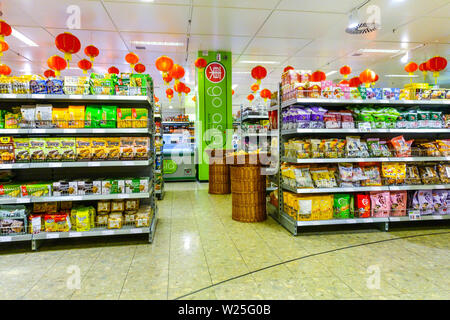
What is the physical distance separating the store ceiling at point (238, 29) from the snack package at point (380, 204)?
11.4 ft

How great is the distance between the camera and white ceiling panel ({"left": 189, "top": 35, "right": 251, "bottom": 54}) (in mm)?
6629

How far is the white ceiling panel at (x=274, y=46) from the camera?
6.85 m

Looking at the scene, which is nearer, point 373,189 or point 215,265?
point 215,265

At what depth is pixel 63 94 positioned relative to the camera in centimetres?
306

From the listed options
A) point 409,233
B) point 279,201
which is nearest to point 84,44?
point 279,201

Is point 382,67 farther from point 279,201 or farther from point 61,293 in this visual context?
point 61,293

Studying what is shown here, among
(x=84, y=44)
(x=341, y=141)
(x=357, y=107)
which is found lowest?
(x=341, y=141)

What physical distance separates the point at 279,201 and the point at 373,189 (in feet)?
4.03

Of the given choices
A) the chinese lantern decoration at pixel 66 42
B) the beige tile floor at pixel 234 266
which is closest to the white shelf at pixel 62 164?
the beige tile floor at pixel 234 266

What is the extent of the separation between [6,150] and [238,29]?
4.89 m

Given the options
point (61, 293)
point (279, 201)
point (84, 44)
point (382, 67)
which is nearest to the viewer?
point (61, 293)

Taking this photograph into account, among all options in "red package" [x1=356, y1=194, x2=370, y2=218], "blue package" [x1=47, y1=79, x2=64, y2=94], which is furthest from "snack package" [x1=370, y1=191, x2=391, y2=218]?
"blue package" [x1=47, y1=79, x2=64, y2=94]

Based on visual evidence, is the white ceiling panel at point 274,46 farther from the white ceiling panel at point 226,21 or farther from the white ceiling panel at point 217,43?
the white ceiling panel at point 226,21

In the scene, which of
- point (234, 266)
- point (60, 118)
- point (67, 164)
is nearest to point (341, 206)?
point (234, 266)
